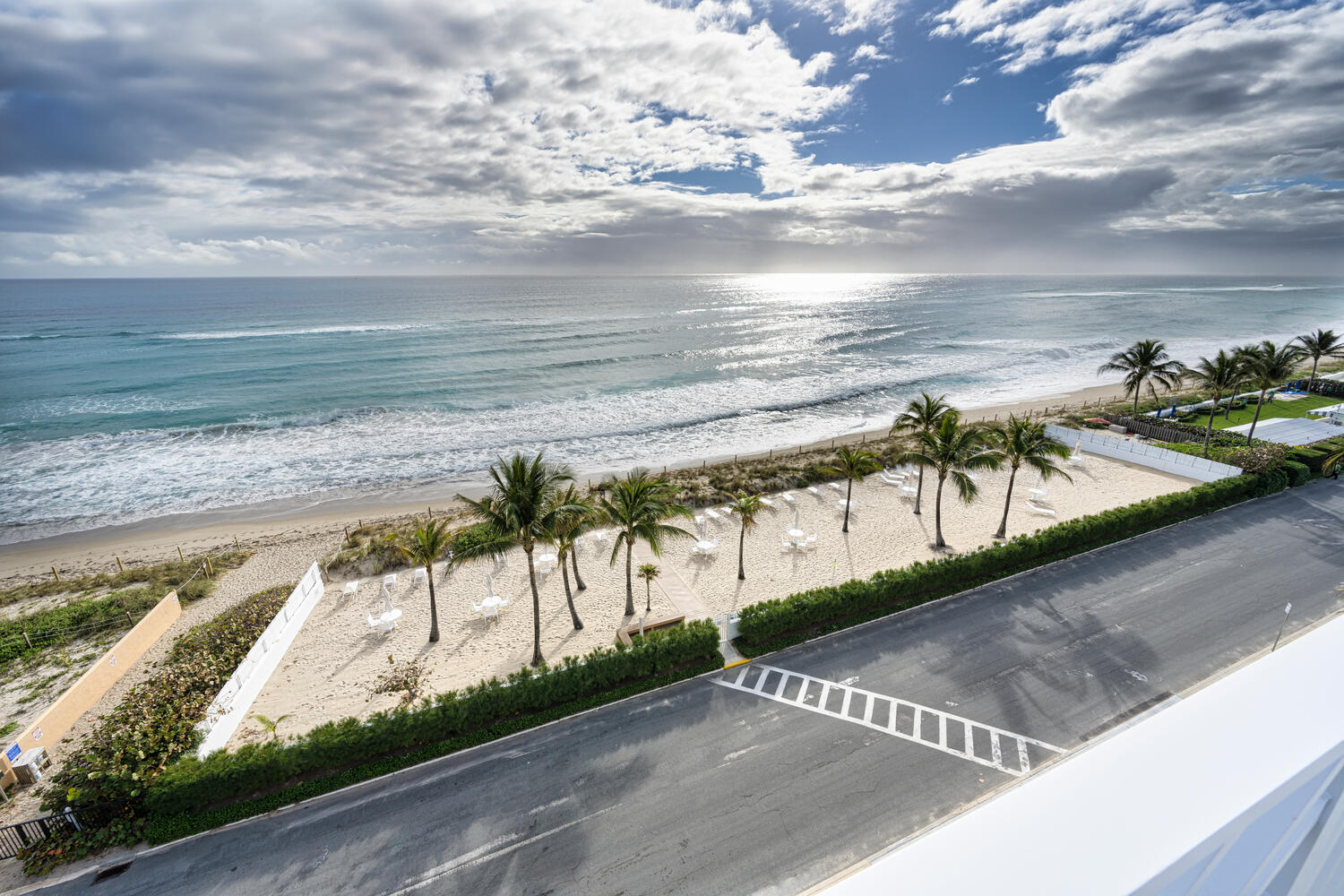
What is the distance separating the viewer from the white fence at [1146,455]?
Result: 104 feet

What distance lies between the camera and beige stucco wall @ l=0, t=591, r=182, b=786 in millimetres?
17219

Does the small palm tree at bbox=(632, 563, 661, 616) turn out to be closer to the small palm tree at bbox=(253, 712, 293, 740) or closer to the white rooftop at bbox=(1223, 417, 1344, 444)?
the small palm tree at bbox=(253, 712, 293, 740)

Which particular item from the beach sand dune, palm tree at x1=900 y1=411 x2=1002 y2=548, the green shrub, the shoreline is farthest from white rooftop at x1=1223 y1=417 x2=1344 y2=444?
the shoreline

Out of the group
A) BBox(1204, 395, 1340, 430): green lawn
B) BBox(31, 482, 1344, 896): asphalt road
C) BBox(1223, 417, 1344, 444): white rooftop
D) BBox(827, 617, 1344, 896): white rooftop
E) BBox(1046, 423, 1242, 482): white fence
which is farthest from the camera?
BBox(1204, 395, 1340, 430): green lawn

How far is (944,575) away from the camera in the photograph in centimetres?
2245

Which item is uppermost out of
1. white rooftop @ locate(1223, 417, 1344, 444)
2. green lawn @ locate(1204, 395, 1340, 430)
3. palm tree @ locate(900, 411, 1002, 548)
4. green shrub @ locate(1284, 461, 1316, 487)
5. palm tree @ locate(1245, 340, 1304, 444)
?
palm tree @ locate(1245, 340, 1304, 444)

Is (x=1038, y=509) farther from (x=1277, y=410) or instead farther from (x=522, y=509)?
(x=1277, y=410)

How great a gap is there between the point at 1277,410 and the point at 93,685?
73.0 m

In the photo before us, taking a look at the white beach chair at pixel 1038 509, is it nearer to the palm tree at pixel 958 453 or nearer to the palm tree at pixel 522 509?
the palm tree at pixel 958 453

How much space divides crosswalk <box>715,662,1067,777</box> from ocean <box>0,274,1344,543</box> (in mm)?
26671

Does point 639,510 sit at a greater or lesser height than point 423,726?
greater

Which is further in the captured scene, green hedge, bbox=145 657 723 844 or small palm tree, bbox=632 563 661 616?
small palm tree, bbox=632 563 661 616

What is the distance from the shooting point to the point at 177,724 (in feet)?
53.7

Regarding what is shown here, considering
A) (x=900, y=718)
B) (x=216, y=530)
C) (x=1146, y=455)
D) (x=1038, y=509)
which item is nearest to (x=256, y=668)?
(x=216, y=530)
